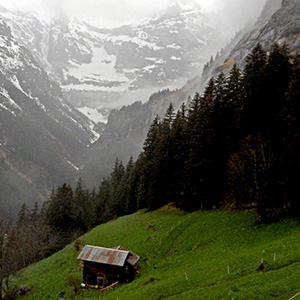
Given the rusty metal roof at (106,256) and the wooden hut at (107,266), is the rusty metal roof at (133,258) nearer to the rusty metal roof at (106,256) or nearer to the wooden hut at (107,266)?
the wooden hut at (107,266)

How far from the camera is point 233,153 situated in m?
41.6

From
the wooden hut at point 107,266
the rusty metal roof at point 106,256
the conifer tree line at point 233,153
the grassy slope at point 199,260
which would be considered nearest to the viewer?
the grassy slope at point 199,260

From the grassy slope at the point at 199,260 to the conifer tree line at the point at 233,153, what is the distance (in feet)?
10.5

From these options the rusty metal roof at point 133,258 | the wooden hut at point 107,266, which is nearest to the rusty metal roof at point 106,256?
the wooden hut at point 107,266

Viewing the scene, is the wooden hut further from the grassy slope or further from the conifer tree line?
the conifer tree line

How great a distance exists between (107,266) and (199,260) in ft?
37.6

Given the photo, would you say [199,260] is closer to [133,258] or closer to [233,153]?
[133,258]

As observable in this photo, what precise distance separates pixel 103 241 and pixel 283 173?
89.0 ft

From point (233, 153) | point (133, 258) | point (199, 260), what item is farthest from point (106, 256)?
point (233, 153)

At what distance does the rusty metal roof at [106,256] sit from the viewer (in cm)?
3363

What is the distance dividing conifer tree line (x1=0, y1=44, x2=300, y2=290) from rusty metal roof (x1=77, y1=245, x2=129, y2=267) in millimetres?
13229

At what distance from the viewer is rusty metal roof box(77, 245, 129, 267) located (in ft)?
110

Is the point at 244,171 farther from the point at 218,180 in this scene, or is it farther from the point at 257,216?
the point at 218,180

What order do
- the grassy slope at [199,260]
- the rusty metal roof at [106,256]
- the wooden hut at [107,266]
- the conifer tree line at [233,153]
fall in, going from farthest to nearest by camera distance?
the rusty metal roof at [106,256]
the wooden hut at [107,266]
the conifer tree line at [233,153]
the grassy slope at [199,260]
